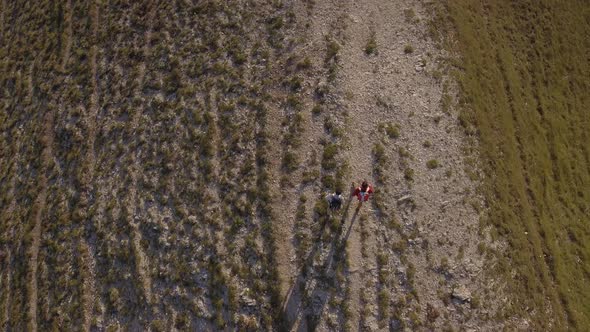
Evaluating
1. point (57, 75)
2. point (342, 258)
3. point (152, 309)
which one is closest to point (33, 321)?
point (152, 309)

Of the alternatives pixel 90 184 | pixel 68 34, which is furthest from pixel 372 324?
pixel 68 34

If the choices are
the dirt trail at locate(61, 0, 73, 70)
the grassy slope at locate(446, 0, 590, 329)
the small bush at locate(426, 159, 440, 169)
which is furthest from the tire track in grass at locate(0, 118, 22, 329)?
the grassy slope at locate(446, 0, 590, 329)

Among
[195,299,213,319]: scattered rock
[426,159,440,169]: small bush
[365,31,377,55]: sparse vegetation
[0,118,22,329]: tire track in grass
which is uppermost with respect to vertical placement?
[365,31,377,55]: sparse vegetation

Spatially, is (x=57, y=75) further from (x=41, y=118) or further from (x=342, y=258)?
(x=342, y=258)

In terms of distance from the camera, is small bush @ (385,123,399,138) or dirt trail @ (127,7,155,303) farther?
small bush @ (385,123,399,138)

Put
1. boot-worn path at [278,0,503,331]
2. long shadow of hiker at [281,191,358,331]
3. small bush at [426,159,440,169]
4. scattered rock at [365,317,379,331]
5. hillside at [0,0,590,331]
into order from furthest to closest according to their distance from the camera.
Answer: small bush at [426,159,440,169] → hillside at [0,0,590,331] → boot-worn path at [278,0,503,331] → long shadow of hiker at [281,191,358,331] → scattered rock at [365,317,379,331]

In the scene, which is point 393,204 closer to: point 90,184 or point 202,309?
point 202,309

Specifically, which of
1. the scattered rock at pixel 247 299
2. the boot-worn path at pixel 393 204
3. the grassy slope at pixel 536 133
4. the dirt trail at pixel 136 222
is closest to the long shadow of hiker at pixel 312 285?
the boot-worn path at pixel 393 204

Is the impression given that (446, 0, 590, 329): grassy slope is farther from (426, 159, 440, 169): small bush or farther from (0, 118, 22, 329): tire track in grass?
(0, 118, 22, 329): tire track in grass
